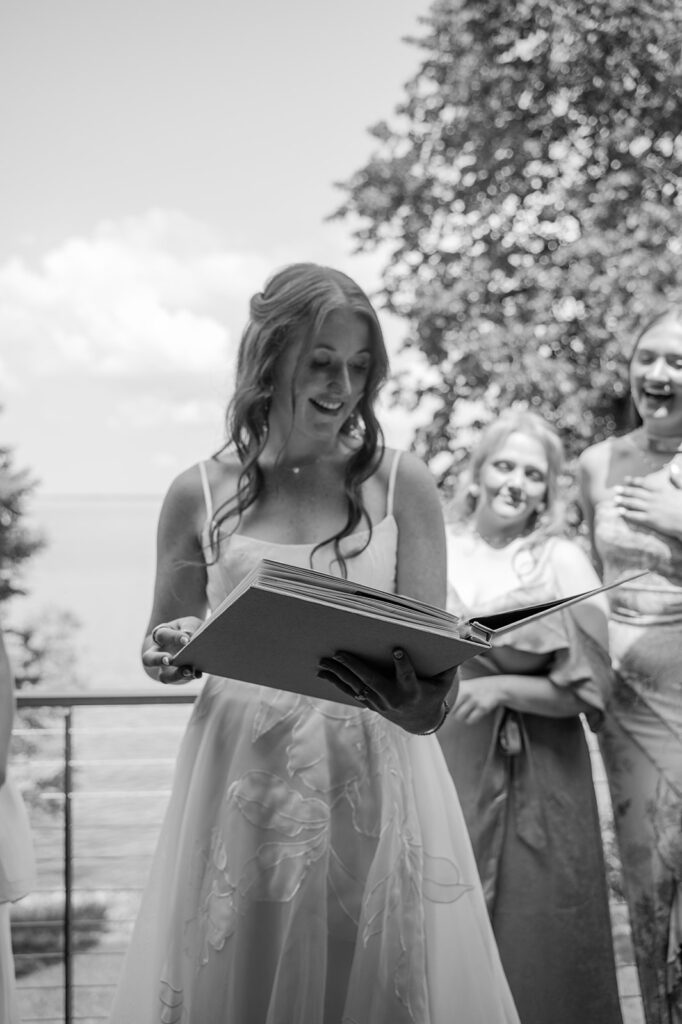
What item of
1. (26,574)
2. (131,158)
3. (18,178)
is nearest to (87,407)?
(18,178)

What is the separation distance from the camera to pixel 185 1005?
5.43 feet

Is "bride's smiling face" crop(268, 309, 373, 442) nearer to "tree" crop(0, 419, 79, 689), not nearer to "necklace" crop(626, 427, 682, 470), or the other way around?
"necklace" crop(626, 427, 682, 470)

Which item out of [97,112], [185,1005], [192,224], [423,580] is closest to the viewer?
[185,1005]

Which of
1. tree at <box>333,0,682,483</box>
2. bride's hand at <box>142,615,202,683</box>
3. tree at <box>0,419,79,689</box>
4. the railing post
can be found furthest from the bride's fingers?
tree at <box>0,419,79,689</box>

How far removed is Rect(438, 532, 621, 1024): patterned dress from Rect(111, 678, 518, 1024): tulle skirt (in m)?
0.73

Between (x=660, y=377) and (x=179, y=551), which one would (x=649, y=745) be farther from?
(x=179, y=551)

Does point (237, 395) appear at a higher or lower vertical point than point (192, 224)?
lower

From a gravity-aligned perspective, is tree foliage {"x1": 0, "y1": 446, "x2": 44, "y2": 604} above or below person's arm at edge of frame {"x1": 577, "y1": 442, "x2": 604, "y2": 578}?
above

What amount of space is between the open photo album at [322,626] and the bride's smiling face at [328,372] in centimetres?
48

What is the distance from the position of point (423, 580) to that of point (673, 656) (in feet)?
3.23

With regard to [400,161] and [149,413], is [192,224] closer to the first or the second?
[149,413]

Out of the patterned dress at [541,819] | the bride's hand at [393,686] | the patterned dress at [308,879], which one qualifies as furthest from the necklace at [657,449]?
the bride's hand at [393,686]

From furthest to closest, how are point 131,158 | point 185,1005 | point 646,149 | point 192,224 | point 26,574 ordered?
point 192,224
point 131,158
point 26,574
point 646,149
point 185,1005

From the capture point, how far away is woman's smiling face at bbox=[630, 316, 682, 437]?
258cm
